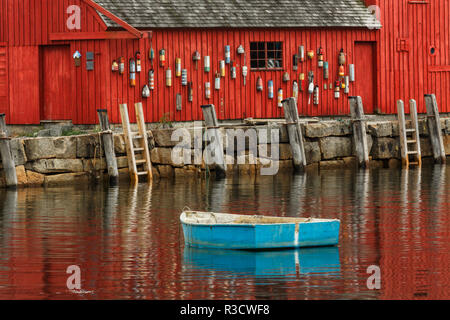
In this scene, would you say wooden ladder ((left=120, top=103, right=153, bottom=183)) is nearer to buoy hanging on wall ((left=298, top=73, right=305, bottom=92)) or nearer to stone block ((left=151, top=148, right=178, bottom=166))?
stone block ((left=151, top=148, right=178, bottom=166))

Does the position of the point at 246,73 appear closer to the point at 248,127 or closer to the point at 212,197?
the point at 248,127

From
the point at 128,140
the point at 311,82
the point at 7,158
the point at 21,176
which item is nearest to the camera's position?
the point at 7,158

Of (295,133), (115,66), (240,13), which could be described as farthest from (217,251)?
(240,13)

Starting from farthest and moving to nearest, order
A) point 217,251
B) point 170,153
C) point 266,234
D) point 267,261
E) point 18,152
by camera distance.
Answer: point 170,153
point 18,152
point 217,251
point 266,234
point 267,261

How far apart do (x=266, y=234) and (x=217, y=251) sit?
962mm

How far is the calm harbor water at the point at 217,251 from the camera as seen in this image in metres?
15.6

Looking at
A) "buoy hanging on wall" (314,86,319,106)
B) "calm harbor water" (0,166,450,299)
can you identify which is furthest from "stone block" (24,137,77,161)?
"buoy hanging on wall" (314,86,319,106)

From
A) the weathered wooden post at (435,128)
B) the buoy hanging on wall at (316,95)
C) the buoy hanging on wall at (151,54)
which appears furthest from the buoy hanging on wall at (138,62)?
the weathered wooden post at (435,128)

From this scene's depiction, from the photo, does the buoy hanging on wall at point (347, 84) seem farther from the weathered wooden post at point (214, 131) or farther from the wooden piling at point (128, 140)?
the wooden piling at point (128, 140)

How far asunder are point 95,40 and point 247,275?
59.4 ft

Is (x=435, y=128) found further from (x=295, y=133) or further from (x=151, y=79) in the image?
(x=151, y=79)

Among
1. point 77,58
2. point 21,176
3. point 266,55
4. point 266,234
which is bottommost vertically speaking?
point 266,234

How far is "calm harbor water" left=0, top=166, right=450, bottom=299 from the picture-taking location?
15562 mm

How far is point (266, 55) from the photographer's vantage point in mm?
35625
